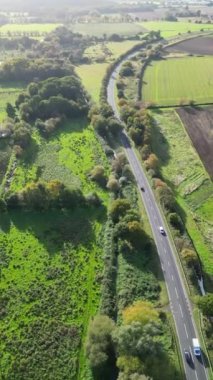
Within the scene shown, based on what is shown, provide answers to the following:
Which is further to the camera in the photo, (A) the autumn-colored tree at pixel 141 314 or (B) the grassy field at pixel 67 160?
(B) the grassy field at pixel 67 160

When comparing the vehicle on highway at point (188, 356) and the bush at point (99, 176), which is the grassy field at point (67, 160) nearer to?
the bush at point (99, 176)

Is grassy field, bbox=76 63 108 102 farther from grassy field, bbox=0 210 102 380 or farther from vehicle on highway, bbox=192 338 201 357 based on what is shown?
vehicle on highway, bbox=192 338 201 357

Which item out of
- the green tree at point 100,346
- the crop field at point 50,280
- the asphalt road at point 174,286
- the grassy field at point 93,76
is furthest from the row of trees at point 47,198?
the grassy field at point 93,76

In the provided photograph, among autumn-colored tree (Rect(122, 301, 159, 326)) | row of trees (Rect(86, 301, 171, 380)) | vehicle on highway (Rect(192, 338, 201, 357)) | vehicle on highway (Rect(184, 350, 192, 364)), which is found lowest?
vehicle on highway (Rect(184, 350, 192, 364))

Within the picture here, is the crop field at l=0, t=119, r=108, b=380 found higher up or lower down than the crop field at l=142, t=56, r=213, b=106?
lower down

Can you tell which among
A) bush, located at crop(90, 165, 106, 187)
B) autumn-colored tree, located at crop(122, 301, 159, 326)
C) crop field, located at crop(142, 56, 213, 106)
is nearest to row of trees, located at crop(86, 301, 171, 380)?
autumn-colored tree, located at crop(122, 301, 159, 326)

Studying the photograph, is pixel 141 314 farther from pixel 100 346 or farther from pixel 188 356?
pixel 188 356

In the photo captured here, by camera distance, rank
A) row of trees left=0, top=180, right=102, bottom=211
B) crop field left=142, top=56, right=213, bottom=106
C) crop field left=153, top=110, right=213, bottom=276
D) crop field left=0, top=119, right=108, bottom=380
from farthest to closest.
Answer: crop field left=142, top=56, right=213, bottom=106 < row of trees left=0, top=180, right=102, bottom=211 < crop field left=153, top=110, right=213, bottom=276 < crop field left=0, top=119, right=108, bottom=380

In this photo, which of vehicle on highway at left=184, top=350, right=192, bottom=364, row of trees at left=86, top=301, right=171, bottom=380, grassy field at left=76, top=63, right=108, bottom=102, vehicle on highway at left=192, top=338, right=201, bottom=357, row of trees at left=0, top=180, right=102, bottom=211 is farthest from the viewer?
grassy field at left=76, top=63, right=108, bottom=102

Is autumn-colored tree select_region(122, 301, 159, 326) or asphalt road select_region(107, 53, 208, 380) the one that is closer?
asphalt road select_region(107, 53, 208, 380)
